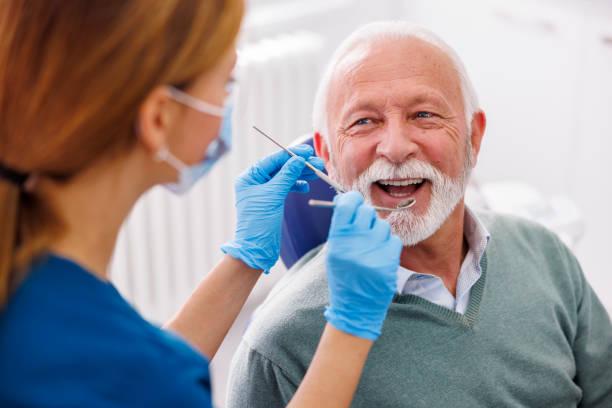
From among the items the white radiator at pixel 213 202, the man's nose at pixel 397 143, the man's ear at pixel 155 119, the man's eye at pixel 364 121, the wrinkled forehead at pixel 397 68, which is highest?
the wrinkled forehead at pixel 397 68

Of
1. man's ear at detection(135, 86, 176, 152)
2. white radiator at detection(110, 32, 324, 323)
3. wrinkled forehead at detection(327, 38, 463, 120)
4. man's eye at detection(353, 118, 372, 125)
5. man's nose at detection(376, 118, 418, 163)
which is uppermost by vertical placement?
wrinkled forehead at detection(327, 38, 463, 120)

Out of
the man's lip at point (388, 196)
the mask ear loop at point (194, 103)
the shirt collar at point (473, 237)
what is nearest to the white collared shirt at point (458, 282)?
the shirt collar at point (473, 237)

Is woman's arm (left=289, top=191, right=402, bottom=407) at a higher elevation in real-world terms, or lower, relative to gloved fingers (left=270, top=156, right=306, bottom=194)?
lower

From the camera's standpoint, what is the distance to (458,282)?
153 cm

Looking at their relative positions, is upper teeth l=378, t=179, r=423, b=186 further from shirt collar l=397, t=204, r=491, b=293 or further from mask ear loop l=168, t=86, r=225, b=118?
mask ear loop l=168, t=86, r=225, b=118

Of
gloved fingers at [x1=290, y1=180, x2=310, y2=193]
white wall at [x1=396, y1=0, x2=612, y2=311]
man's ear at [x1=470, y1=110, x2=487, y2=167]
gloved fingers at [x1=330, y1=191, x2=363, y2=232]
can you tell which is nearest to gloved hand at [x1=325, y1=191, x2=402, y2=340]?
gloved fingers at [x1=330, y1=191, x2=363, y2=232]

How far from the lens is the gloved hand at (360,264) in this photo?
1167mm

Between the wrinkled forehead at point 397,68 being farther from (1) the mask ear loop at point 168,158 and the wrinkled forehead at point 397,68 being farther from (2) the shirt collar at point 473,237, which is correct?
(1) the mask ear loop at point 168,158

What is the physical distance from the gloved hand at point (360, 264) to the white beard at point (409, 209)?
8.8 inches

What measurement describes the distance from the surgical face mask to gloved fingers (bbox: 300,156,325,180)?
381mm

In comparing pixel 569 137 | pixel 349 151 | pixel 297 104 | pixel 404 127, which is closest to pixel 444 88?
pixel 404 127

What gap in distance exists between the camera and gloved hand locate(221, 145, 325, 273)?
143cm

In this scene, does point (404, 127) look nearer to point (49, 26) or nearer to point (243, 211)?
point (243, 211)

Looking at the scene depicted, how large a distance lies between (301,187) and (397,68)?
0.32 metres
